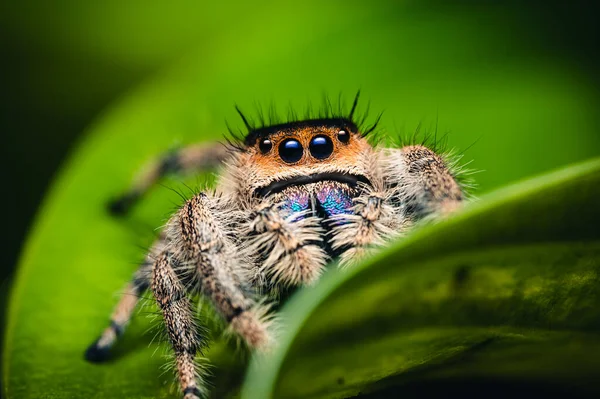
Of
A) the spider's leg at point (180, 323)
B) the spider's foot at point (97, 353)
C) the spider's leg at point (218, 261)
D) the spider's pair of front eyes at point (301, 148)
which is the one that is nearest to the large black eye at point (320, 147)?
the spider's pair of front eyes at point (301, 148)

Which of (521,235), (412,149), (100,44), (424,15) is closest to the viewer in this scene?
(521,235)

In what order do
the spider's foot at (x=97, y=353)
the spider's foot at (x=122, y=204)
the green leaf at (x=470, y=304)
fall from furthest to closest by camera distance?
1. the spider's foot at (x=122, y=204)
2. the spider's foot at (x=97, y=353)
3. the green leaf at (x=470, y=304)

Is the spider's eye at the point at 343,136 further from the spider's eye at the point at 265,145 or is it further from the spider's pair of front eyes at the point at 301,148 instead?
the spider's eye at the point at 265,145

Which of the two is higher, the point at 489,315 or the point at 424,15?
the point at 424,15

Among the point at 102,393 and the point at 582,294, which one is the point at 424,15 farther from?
the point at 102,393

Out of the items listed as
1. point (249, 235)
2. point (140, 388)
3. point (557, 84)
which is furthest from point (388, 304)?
point (557, 84)

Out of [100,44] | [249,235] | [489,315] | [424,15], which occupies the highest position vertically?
[100,44]

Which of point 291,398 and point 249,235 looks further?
point 249,235

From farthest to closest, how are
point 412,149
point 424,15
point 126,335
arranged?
1. point 424,15
2. point 126,335
3. point 412,149
